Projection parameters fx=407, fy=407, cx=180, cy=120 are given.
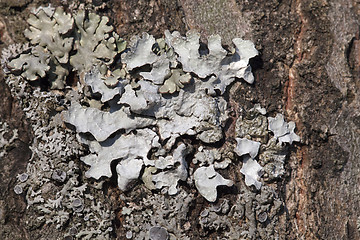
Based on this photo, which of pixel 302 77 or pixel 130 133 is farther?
pixel 302 77

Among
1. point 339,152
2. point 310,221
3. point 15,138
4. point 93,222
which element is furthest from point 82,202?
point 339,152

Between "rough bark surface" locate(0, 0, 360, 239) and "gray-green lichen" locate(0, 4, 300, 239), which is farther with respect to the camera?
"rough bark surface" locate(0, 0, 360, 239)

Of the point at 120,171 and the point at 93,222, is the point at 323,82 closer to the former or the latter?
the point at 120,171

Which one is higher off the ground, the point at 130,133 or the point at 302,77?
the point at 302,77
